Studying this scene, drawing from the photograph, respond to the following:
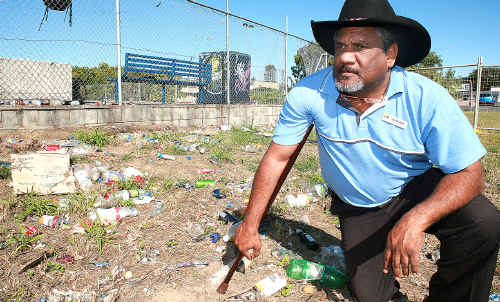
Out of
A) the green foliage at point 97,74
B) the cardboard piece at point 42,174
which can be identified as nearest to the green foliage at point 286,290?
the cardboard piece at point 42,174

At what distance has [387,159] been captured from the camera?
1.98 metres

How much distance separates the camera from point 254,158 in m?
5.80

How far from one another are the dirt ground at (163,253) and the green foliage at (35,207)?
0.16ft

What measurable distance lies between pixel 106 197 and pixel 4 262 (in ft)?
3.88

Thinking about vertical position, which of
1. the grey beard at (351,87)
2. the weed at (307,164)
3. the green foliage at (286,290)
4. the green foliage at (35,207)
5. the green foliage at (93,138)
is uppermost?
the grey beard at (351,87)

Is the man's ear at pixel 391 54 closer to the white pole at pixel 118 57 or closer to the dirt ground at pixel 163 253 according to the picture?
the dirt ground at pixel 163 253

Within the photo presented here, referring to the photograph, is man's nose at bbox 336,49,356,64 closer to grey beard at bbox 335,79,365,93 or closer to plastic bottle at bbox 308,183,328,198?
grey beard at bbox 335,79,365,93

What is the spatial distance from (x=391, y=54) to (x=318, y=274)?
1552mm

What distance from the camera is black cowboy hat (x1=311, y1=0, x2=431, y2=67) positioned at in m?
1.90

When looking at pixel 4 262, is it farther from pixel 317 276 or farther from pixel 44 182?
pixel 317 276

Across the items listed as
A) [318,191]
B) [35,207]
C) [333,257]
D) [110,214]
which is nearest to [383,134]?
[333,257]

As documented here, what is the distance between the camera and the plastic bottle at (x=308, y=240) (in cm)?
276

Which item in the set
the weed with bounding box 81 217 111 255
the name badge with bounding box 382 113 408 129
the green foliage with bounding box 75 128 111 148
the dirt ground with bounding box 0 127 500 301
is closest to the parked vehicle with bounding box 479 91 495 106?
the dirt ground with bounding box 0 127 500 301

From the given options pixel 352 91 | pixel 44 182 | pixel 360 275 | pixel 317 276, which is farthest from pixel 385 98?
pixel 44 182
